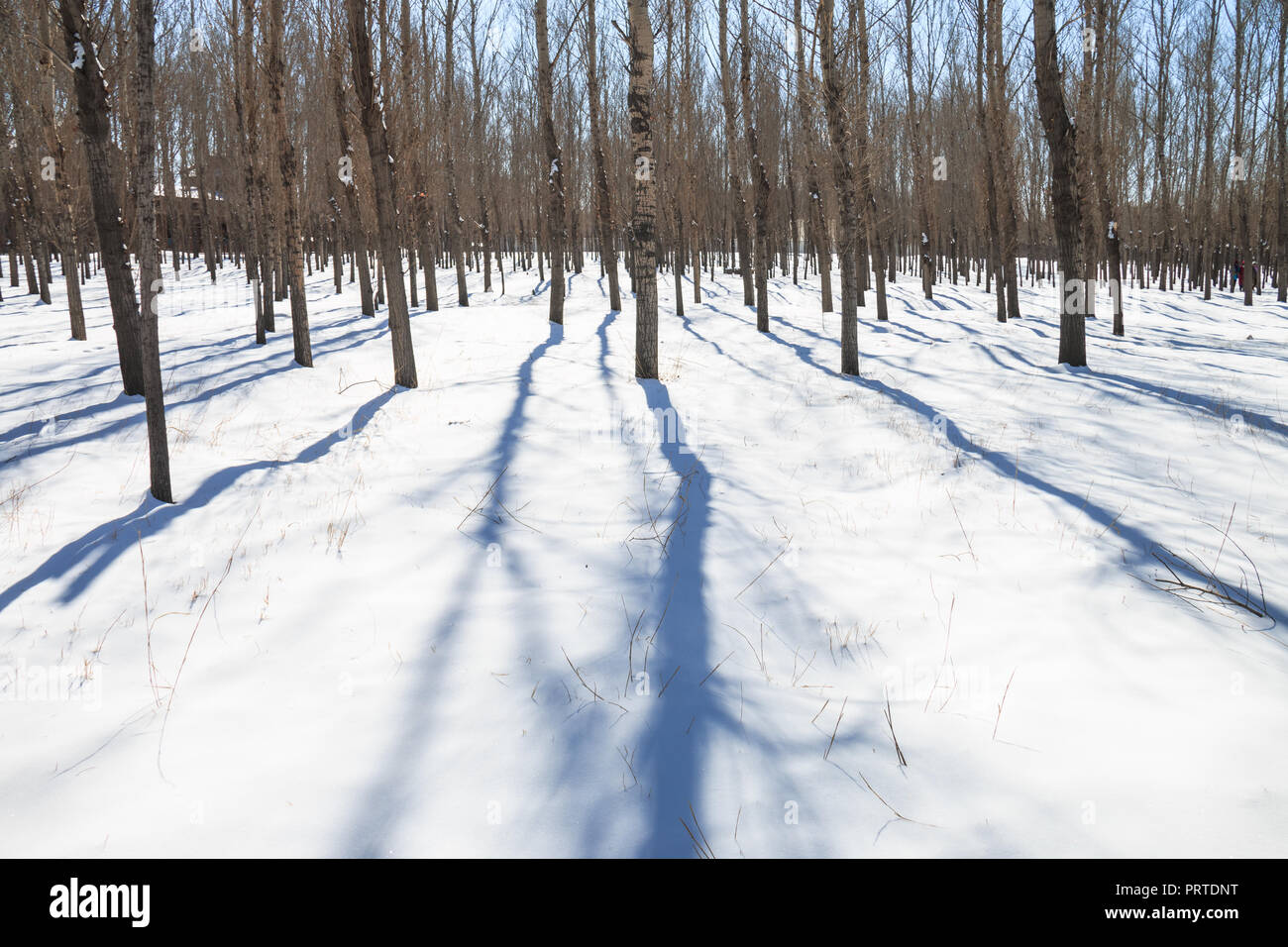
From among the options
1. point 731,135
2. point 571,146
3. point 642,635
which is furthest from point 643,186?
point 571,146

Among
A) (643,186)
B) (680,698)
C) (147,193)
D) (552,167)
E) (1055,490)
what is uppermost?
(552,167)

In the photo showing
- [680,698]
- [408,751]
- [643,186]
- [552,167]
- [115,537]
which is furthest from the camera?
[552,167]

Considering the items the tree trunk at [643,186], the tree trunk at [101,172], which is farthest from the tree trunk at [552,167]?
the tree trunk at [101,172]

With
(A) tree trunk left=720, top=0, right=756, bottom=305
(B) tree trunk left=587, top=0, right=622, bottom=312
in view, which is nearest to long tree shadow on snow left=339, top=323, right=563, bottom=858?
(B) tree trunk left=587, top=0, right=622, bottom=312

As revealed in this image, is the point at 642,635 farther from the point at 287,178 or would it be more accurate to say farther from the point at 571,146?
the point at 571,146

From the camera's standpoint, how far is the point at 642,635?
367 cm

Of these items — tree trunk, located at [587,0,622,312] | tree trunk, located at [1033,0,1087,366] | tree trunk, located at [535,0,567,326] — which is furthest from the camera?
tree trunk, located at [587,0,622,312]

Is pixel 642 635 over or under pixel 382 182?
under

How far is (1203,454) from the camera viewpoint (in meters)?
6.26

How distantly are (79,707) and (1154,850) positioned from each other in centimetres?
406

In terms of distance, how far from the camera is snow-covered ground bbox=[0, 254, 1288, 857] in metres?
2.47

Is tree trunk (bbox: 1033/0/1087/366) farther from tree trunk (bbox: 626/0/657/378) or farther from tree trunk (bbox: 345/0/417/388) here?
tree trunk (bbox: 345/0/417/388)

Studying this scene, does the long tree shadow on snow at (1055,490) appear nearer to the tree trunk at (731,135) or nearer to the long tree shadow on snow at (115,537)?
the long tree shadow on snow at (115,537)
